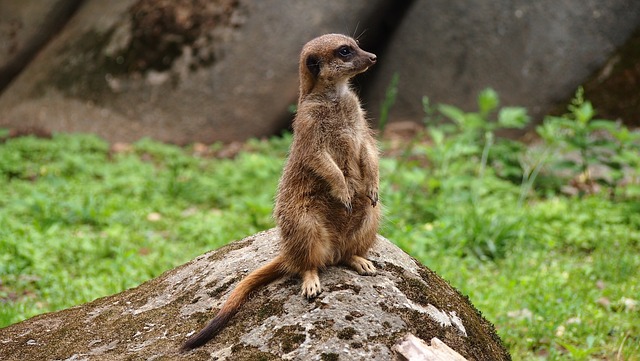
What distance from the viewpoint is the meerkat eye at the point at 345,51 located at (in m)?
3.41

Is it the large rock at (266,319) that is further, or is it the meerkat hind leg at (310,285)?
the meerkat hind leg at (310,285)

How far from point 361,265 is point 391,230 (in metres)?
3.00

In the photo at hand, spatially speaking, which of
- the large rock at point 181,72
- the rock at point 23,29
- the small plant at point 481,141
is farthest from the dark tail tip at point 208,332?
the rock at point 23,29

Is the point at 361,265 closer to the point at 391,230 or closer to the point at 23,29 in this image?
the point at 391,230

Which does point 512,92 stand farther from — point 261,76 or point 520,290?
point 520,290

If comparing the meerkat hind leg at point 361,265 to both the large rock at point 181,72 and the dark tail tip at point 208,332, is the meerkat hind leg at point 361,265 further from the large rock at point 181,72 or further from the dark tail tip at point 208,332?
the large rock at point 181,72

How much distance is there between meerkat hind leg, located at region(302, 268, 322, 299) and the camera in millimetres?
3037

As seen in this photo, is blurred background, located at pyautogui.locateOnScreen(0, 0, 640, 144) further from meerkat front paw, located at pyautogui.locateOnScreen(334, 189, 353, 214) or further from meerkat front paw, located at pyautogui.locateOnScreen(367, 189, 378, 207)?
meerkat front paw, located at pyautogui.locateOnScreen(334, 189, 353, 214)

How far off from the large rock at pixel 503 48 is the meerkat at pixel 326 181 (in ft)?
18.9

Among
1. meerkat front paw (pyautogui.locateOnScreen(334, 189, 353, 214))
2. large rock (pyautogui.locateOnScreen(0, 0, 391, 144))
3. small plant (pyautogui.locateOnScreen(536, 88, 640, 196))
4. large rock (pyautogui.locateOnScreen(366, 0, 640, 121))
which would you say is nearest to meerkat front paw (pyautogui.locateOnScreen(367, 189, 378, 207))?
meerkat front paw (pyautogui.locateOnScreen(334, 189, 353, 214))

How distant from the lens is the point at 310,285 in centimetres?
306

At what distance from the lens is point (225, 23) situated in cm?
933

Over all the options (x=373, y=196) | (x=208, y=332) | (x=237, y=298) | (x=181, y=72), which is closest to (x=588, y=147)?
(x=373, y=196)

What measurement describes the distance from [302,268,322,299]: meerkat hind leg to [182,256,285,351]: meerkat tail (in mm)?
149
